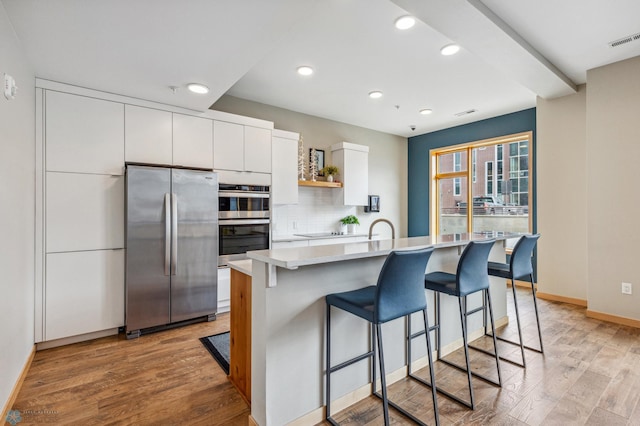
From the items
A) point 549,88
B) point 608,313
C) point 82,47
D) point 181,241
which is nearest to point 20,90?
point 82,47

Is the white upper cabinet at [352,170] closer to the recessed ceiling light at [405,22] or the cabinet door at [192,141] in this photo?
the cabinet door at [192,141]

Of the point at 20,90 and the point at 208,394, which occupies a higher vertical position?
the point at 20,90

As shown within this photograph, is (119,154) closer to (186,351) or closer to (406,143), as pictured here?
(186,351)

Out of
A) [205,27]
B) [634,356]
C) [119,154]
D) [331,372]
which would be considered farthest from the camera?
[119,154]

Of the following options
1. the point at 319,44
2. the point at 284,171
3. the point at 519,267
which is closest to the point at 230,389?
the point at 519,267

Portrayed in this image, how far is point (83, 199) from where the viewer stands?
2.96 metres

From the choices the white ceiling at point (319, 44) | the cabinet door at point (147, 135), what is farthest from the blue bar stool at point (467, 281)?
the cabinet door at point (147, 135)

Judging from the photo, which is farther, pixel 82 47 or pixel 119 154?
pixel 119 154

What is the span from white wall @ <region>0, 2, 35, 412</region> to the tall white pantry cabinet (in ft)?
0.42

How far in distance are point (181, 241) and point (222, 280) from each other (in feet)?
2.24

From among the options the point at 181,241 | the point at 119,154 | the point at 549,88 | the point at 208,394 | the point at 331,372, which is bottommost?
the point at 208,394

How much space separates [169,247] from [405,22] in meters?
3.06

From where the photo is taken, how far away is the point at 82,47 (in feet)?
7.59

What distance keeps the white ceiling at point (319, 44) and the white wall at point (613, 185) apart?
30cm
